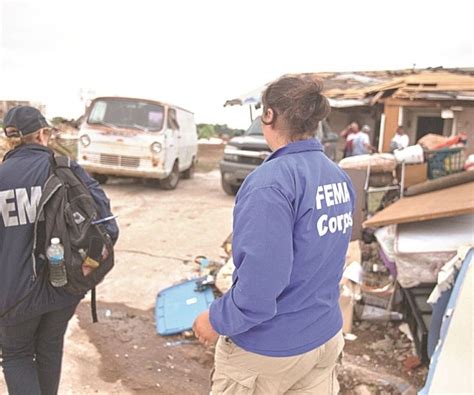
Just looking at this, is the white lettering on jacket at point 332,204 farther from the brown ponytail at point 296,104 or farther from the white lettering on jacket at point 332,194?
the brown ponytail at point 296,104

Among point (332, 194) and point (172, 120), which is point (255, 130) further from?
point (332, 194)

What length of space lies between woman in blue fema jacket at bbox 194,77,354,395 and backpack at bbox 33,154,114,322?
91cm

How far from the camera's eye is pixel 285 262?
165 centimetres

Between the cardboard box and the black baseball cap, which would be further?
the cardboard box

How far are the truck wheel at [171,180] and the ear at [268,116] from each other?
32.6ft

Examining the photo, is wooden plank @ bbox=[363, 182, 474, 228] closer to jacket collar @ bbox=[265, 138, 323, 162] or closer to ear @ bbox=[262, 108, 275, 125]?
jacket collar @ bbox=[265, 138, 323, 162]

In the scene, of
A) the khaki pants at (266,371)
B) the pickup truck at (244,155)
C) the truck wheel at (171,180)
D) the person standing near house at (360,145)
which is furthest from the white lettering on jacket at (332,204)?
the person standing near house at (360,145)

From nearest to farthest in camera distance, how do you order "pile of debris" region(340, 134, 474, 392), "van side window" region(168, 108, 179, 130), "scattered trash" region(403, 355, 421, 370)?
"pile of debris" region(340, 134, 474, 392)
"scattered trash" region(403, 355, 421, 370)
"van side window" region(168, 108, 179, 130)

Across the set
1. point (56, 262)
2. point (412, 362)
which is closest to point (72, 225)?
point (56, 262)

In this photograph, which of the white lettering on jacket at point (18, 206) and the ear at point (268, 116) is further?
the white lettering on jacket at point (18, 206)

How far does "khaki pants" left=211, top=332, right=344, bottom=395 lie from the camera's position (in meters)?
1.84

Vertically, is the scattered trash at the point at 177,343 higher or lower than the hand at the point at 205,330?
lower

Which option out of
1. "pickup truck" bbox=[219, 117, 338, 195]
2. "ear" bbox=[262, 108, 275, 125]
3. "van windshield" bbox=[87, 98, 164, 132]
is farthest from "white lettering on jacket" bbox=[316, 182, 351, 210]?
"van windshield" bbox=[87, 98, 164, 132]

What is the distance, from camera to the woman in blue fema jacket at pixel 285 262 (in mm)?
1638
